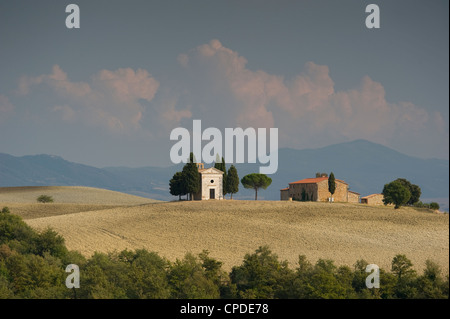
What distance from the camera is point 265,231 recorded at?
72.1 metres

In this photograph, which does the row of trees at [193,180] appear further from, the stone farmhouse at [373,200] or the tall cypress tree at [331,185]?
the stone farmhouse at [373,200]

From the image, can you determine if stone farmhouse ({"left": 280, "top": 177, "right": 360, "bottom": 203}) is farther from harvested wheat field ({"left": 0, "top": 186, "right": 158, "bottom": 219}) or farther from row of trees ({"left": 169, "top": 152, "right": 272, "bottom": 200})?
harvested wheat field ({"left": 0, "top": 186, "right": 158, "bottom": 219})

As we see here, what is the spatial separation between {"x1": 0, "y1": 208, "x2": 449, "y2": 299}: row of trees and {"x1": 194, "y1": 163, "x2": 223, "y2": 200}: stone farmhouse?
43938 mm

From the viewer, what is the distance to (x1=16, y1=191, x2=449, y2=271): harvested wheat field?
58625mm

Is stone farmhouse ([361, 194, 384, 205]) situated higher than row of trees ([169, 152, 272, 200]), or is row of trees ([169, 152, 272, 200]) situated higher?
row of trees ([169, 152, 272, 200])

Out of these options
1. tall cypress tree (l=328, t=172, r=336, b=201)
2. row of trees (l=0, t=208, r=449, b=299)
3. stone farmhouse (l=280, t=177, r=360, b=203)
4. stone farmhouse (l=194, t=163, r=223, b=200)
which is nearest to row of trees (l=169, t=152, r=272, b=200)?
stone farmhouse (l=194, t=163, r=223, b=200)

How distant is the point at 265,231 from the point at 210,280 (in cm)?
2807

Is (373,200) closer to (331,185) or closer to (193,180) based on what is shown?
(331,185)

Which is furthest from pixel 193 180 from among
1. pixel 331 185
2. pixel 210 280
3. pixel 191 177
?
pixel 210 280

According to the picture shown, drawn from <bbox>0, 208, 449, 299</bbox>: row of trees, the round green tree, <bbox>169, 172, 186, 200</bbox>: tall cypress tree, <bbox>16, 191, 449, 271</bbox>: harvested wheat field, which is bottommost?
<bbox>0, 208, 449, 299</bbox>: row of trees

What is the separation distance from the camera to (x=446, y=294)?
3931 cm

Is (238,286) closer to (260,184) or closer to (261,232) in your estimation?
(261,232)
